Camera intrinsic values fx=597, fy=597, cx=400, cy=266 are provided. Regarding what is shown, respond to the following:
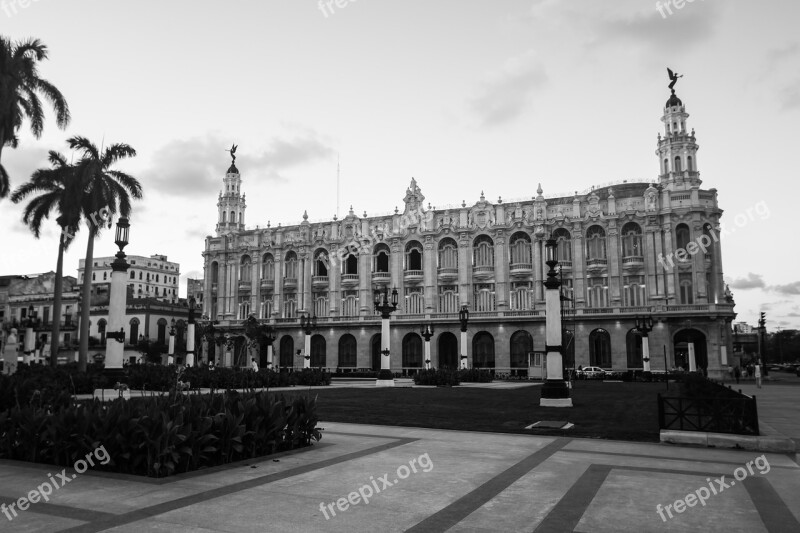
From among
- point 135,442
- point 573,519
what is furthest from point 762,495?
point 135,442

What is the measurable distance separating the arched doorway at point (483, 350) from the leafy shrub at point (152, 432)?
182 ft

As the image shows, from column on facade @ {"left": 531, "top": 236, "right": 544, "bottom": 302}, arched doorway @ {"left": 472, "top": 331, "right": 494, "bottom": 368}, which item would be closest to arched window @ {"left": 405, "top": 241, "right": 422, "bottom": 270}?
arched doorway @ {"left": 472, "top": 331, "right": 494, "bottom": 368}

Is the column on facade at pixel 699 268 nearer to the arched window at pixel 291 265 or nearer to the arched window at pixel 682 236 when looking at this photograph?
the arched window at pixel 682 236

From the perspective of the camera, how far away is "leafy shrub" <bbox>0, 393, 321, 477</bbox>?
8.77 meters

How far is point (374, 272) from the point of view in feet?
237

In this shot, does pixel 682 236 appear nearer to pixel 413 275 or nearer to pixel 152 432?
pixel 413 275

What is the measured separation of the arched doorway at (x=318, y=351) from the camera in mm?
73375

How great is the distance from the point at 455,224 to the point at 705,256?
2621cm

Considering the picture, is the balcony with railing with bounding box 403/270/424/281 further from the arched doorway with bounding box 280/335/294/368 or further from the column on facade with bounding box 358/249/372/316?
the arched doorway with bounding box 280/335/294/368

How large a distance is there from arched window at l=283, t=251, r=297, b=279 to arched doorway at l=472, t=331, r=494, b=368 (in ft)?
84.8

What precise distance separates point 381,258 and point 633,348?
30.5 m

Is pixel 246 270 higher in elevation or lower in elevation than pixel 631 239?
lower

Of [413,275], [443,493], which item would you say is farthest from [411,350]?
[443,493]

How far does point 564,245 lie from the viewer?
211 ft
